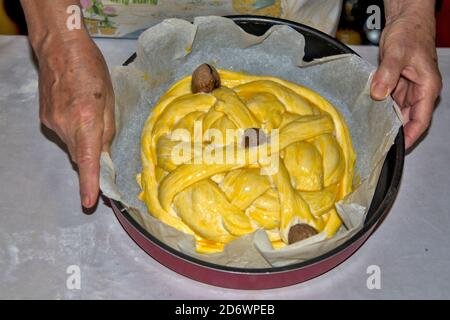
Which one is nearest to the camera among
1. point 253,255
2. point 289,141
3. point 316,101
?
point 253,255

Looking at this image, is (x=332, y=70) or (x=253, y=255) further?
(x=332, y=70)

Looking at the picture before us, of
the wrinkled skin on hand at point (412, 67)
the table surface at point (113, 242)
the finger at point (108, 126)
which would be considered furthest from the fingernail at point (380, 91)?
the finger at point (108, 126)

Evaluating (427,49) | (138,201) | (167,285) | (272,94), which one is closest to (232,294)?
(167,285)

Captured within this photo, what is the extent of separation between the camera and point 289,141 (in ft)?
3.30

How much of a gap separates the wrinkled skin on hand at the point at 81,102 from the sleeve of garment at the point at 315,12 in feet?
1.41

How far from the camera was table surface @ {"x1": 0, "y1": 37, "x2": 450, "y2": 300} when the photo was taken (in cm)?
99

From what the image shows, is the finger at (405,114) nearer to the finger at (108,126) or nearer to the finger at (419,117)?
the finger at (419,117)

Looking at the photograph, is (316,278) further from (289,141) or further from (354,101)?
(354,101)

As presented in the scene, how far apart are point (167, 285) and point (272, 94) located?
0.37m

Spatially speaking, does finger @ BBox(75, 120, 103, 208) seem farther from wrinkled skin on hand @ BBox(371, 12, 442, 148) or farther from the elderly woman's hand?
wrinkled skin on hand @ BBox(371, 12, 442, 148)

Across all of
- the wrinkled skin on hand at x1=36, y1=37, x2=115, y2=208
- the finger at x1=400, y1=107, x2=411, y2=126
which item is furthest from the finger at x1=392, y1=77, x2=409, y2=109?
the wrinkled skin on hand at x1=36, y1=37, x2=115, y2=208

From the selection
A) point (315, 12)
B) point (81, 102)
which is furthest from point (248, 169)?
point (315, 12)

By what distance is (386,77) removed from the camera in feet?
3.38

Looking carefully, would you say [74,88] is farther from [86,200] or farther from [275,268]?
[275,268]
